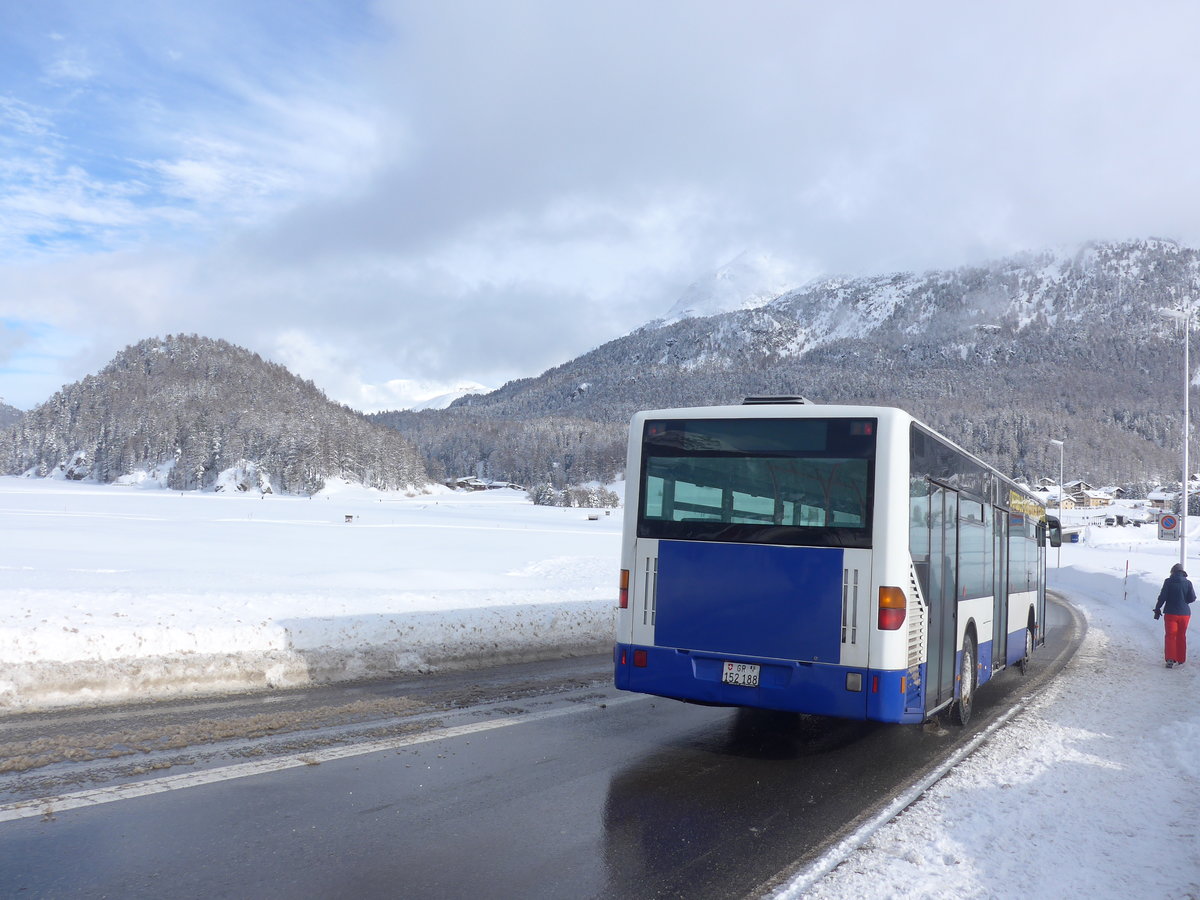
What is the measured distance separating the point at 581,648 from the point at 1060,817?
8465 mm

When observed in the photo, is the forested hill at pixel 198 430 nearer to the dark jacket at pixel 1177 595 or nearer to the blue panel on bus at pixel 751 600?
the dark jacket at pixel 1177 595

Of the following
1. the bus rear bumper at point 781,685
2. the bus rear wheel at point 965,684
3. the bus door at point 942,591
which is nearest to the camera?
the bus rear bumper at point 781,685

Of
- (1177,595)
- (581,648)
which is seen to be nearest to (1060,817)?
(581,648)

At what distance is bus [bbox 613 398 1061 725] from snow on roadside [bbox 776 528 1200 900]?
90 centimetres

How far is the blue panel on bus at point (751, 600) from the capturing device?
7066 mm

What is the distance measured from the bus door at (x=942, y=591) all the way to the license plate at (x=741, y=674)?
65.2 inches

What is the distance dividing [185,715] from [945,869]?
630 cm

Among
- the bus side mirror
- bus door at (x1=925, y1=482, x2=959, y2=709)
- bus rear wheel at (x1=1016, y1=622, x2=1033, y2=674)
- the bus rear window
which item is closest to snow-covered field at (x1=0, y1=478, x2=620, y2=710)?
the bus rear window

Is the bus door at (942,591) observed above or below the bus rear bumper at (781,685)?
above

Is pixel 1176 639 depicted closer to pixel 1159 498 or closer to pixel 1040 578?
pixel 1040 578

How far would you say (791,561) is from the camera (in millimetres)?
7203

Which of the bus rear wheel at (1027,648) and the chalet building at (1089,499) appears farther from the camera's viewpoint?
the chalet building at (1089,499)

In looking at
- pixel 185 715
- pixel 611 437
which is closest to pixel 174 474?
pixel 611 437

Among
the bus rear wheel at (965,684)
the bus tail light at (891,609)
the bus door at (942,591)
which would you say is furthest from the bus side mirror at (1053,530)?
the bus tail light at (891,609)
